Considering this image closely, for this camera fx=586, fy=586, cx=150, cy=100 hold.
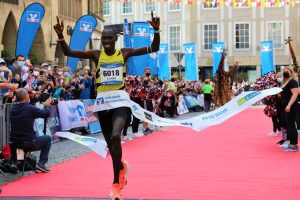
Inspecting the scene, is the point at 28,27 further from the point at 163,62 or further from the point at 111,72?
the point at 163,62

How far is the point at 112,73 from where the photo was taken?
25.0 ft

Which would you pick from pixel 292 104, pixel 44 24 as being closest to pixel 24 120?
pixel 292 104

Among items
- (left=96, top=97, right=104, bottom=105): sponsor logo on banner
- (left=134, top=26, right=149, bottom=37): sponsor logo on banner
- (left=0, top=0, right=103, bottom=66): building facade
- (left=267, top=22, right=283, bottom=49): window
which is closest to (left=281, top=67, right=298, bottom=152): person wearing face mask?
(left=96, top=97, right=104, bottom=105): sponsor logo on banner

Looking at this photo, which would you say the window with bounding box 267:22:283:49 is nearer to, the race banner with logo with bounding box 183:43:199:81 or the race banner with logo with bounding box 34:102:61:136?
the race banner with logo with bounding box 183:43:199:81

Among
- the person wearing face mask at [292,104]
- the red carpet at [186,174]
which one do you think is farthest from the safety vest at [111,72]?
the person wearing face mask at [292,104]

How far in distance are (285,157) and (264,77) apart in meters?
4.04

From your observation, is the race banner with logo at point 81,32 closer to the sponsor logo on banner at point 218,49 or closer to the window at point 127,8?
the sponsor logo on banner at point 218,49

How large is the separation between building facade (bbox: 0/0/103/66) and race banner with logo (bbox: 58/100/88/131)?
33.7 feet

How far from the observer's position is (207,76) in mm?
59062

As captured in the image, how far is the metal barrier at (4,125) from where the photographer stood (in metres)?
10.1

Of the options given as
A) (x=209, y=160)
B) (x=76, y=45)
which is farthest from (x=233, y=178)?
(x=76, y=45)

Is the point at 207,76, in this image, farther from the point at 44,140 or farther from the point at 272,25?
the point at 44,140

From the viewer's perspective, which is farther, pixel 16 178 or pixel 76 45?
pixel 76 45

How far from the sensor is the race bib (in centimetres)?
761
